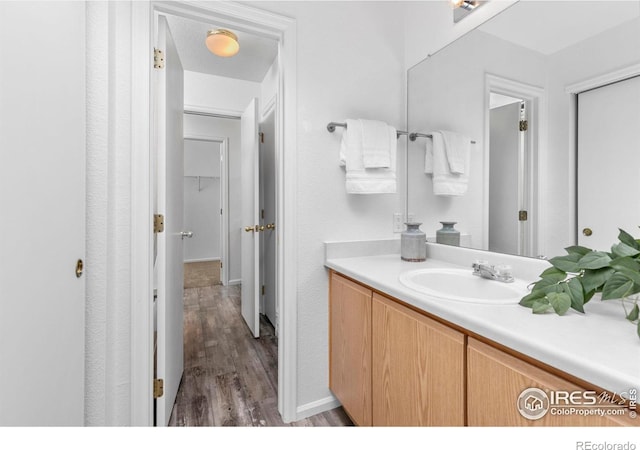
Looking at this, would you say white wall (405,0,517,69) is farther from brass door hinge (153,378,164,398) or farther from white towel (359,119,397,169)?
brass door hinge (153,378,164,398)

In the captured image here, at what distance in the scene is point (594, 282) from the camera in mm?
709

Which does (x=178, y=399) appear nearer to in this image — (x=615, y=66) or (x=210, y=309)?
(x=210, y=309)

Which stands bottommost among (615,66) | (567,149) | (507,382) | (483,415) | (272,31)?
(483,415)

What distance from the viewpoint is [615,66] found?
903mm

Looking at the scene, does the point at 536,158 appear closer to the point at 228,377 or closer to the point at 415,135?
the point at 415,135

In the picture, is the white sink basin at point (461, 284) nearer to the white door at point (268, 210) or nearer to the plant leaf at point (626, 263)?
the plant leaf at point (626, 263)

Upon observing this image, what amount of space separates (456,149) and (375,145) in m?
0.43

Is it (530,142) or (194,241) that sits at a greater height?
(530,142)

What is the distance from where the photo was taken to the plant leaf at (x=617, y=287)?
2.08 feet
